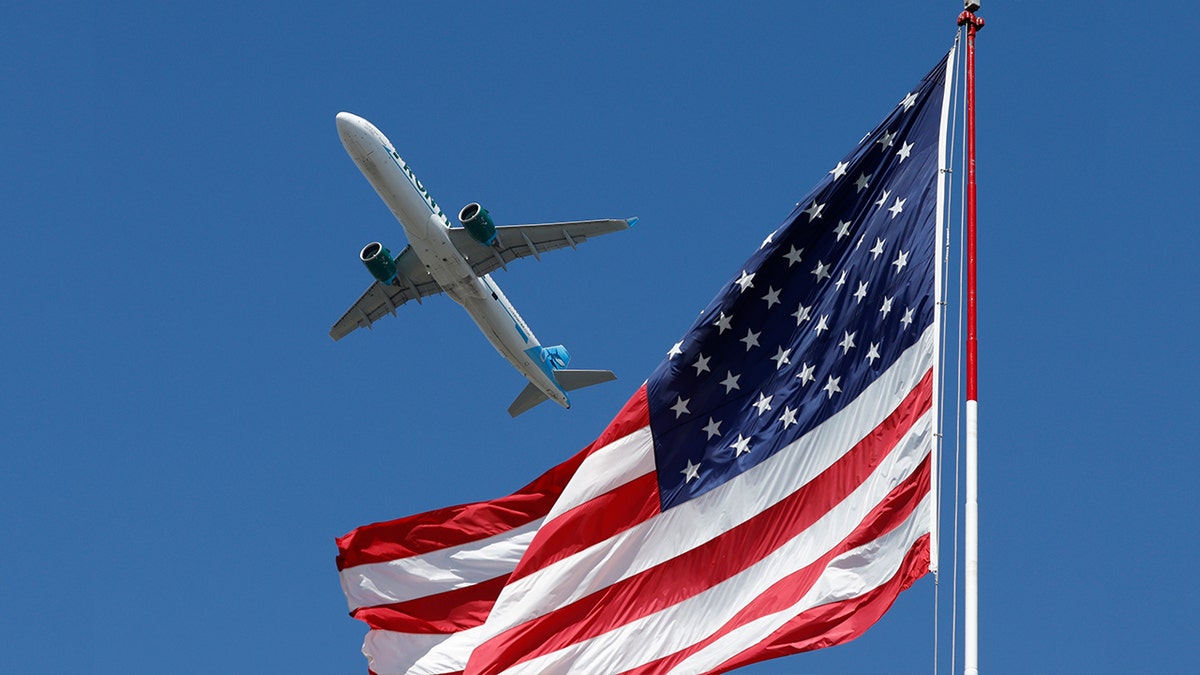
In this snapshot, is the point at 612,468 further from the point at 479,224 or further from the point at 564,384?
the point at 564,384

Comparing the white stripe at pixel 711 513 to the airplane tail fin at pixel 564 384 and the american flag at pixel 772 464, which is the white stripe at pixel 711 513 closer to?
the american flag at pixel 772 464

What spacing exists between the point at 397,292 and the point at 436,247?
21.9ft

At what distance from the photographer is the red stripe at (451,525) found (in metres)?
14.3

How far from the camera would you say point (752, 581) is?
11.2 meters

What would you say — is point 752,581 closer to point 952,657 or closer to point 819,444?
point 819,444

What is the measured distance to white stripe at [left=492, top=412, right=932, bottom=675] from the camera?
10.3 metres

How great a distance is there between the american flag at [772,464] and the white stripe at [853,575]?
15 mm

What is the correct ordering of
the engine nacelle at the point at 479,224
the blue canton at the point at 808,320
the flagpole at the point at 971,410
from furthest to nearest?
the engine nacelle at the point at 479,224 → the blue canton at the point at 808,320 → the flagpole at the point at 971,410

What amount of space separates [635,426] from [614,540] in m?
0.93

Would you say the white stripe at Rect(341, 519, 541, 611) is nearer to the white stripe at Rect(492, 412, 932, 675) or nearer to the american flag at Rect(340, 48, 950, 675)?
the american flag at Rect(340, 48, 950, 675)

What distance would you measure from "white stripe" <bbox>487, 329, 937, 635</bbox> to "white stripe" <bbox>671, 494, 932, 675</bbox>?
39.3 inches

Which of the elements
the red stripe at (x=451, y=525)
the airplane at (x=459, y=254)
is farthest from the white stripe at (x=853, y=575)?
the airplane at (x=459, y=254)

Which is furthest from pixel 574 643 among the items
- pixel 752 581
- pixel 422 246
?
pixel 422 246

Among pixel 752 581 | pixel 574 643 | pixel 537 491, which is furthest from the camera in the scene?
pixel 537 491
